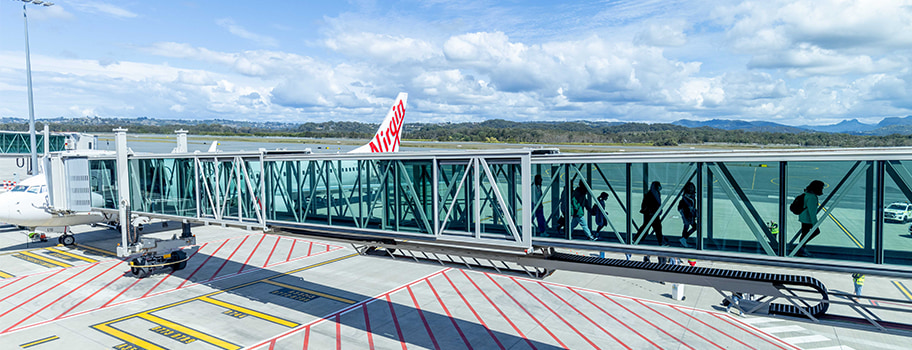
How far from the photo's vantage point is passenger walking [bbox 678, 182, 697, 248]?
12.8m

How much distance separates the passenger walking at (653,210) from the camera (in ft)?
43.2

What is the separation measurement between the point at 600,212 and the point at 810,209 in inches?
191

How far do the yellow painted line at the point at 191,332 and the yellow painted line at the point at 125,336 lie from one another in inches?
52.1

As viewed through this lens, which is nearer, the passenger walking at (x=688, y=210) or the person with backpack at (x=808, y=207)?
the person with backpack at (x=808, y=207)

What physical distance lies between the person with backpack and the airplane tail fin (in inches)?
1309

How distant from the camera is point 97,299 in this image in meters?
24.5

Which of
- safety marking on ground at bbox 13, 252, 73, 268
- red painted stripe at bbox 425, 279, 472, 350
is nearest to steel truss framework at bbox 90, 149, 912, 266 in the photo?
red painted stripe at bbox 425, 279, 472, 350

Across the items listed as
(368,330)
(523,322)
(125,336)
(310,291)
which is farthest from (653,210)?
(125,336)

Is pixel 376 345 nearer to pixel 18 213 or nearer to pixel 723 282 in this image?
pixel 723 282

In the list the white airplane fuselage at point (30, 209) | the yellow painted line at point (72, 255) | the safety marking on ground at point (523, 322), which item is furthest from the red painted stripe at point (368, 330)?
the white airplane fuselage at point (30, 209)

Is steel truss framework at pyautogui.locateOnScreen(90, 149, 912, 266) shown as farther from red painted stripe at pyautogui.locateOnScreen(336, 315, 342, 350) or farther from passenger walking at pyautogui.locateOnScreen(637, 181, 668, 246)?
red painted stripe at pyautogui.locateOnScreen(336, 315, 342, 350)

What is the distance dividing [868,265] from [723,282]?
2.91m

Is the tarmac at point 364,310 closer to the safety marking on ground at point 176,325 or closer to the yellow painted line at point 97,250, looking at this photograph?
the safety marking on ground at point 176,325

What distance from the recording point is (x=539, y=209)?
50.2 ft
